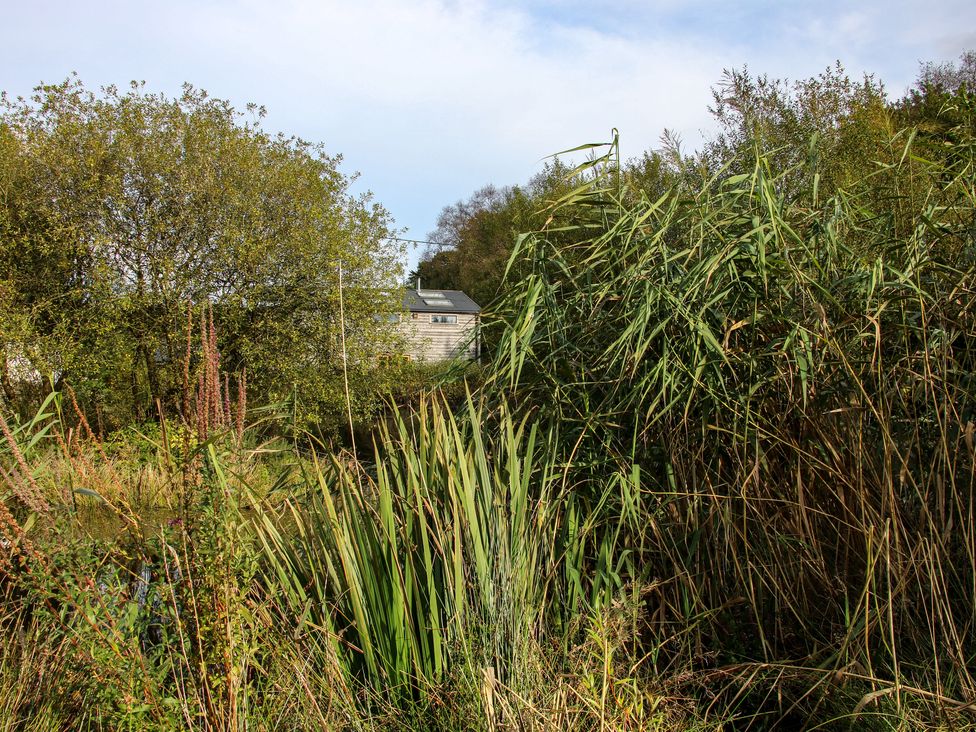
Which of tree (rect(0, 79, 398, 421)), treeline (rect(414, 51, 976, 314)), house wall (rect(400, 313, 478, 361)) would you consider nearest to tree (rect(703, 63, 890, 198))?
treeline (rect(414, 51, 976, 314))

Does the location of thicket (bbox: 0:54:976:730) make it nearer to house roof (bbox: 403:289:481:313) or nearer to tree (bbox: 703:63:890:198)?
tree (bbox: 703:63:890:198)

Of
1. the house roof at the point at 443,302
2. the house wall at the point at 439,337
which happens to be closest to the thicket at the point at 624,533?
the house wall at the point at 439,337

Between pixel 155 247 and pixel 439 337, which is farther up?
pixel 155 247

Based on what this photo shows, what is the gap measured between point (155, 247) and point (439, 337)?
21.7 meters

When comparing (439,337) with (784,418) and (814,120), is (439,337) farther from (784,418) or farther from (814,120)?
(784,418)

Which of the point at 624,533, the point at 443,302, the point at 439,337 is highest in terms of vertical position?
the point at 443,302

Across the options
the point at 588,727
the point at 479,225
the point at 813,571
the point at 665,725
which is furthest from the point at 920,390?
the point at 479,225

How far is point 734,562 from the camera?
2975 millimetres

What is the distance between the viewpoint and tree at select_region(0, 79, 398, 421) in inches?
397

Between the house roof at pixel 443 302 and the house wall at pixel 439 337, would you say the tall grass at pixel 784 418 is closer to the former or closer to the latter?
the house wall at pixel 439 337

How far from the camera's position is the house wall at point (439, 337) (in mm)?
3783

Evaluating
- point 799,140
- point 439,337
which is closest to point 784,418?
point 799,140

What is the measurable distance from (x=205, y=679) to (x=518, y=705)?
0.89 meters

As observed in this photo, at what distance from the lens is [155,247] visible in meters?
10.6
